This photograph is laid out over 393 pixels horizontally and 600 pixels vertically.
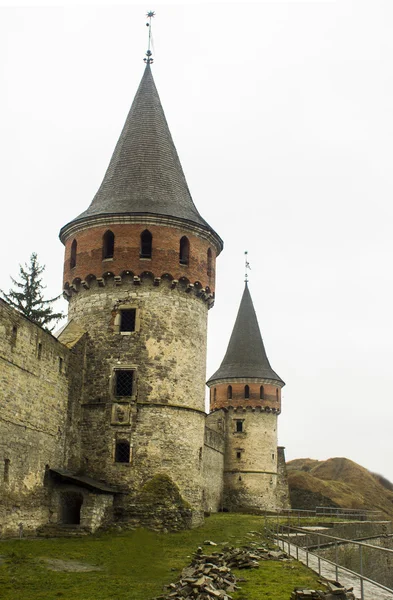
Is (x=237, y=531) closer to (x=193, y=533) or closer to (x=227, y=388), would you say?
(x=193, y=533)

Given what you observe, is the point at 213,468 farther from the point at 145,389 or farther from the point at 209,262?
the point at 145,389

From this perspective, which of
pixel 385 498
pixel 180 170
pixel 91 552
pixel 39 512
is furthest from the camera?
pixel 385 498

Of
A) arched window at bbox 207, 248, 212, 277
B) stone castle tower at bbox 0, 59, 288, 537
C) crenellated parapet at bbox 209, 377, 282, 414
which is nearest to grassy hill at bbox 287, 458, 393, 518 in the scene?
crenellated parapet at bbox 209, 377, 282, 414

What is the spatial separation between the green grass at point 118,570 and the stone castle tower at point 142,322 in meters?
3.03

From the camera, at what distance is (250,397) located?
47.2 meters

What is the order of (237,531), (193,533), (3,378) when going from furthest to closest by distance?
(237,531)
(193,533)
(3,378)

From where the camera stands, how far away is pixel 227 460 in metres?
46.4

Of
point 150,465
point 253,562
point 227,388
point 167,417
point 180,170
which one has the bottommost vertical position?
point 253,562

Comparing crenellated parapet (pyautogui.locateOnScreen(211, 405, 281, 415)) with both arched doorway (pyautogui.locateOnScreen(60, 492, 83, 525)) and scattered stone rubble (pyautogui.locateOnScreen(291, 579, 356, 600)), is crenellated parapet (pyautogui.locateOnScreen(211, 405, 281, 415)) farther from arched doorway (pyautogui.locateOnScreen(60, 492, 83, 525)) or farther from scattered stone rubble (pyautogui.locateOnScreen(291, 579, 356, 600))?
scattered stone rubble (pyautogui.locateOnScreen(291, 579, 356, 600))

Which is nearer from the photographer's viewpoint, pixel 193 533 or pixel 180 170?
pixel 193 533

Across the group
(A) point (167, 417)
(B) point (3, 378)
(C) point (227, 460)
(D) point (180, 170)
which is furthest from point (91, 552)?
(C) point (227, 460)

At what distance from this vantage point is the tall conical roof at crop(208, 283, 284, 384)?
158 ft

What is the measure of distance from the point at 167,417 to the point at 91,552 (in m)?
7.24

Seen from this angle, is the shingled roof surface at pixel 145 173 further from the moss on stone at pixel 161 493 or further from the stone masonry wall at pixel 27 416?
the moss on stone at pixel 161 493
